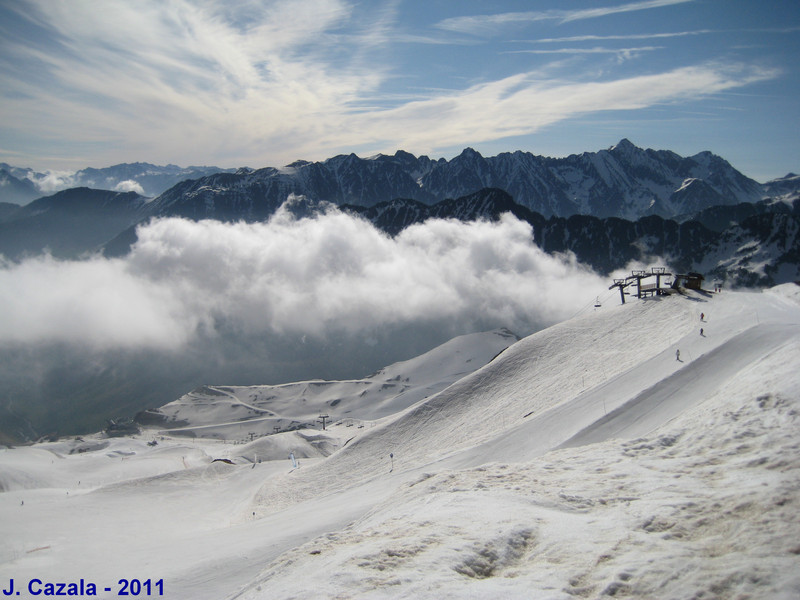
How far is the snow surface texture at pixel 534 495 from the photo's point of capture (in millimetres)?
10875

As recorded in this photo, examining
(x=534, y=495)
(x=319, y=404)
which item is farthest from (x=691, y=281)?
(x=319, y=404)

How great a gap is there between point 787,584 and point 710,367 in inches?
1051

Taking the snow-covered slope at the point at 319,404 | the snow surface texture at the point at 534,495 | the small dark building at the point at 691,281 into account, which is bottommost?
the snow-covered slope at the point at 319,404

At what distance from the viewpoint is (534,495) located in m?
16.3

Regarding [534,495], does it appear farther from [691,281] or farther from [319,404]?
[319,404]

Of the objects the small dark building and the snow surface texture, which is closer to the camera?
the snow surface texture

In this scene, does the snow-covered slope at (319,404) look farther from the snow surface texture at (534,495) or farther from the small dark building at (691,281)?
the small dark building at (691,281)

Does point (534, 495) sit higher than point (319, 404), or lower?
higher

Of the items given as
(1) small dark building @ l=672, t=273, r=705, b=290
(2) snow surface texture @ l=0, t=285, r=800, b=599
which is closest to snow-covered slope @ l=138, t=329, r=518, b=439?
(2) snow surface texture @ l=0, t=285, r=800, b=599

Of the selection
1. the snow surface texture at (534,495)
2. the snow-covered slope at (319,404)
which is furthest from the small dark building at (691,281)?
the snow-covered slope at (319,404)

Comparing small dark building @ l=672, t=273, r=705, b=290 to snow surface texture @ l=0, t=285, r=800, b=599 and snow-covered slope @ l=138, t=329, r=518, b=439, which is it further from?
snow-covered slope @ l=138, t=329, r=518, b=439

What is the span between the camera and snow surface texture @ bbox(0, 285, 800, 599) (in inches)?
428

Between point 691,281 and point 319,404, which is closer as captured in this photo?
point 691,281

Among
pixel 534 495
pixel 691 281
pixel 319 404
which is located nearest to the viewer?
pixel 534 495
